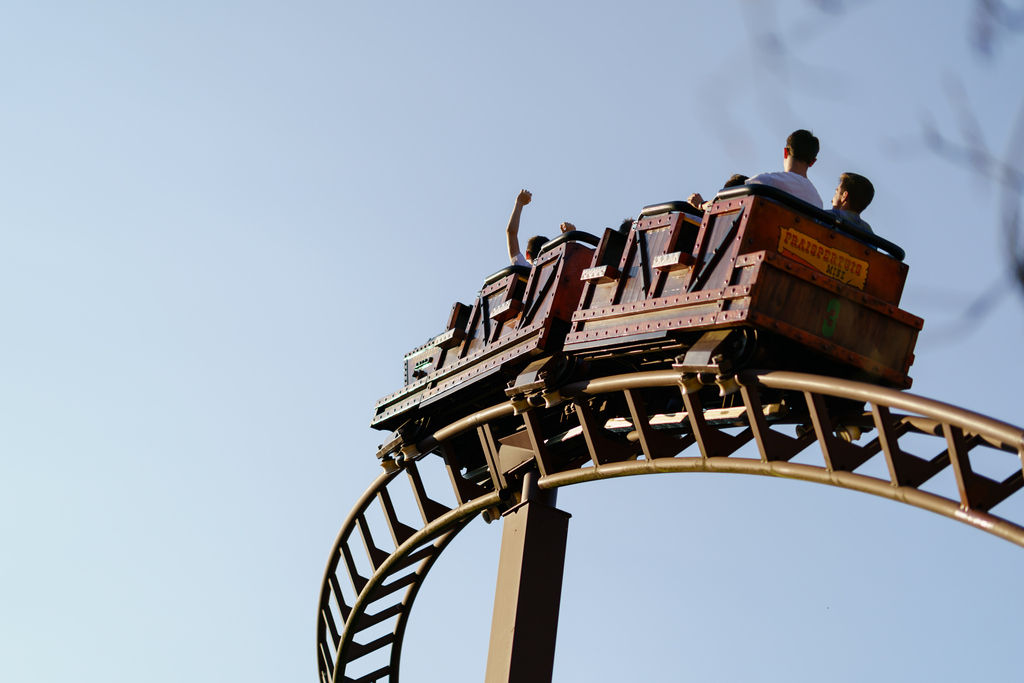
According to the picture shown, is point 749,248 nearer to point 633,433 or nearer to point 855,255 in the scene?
point 855,255

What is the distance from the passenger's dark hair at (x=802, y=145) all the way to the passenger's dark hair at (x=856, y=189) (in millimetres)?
252

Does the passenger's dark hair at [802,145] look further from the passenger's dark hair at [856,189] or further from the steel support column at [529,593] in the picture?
the steel support column at [529,593]

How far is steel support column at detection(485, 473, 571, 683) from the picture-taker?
7961mm

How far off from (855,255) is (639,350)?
144 centimetres

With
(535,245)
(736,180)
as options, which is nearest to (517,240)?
(535,245)

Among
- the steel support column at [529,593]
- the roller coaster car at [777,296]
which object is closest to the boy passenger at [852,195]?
the roller coaster car at [777,296]

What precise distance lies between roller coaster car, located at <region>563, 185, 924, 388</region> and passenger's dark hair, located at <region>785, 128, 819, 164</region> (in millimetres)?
549

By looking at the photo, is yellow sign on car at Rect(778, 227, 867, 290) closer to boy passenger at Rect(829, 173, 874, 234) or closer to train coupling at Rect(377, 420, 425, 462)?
boy passenger at Rect(829, 173, 874, 234)

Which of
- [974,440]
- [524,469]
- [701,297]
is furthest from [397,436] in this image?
[974,440]

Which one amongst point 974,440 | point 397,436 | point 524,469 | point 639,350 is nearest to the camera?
point 974,440

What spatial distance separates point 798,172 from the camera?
7121 millimetres

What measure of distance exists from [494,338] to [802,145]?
2870 millimetres

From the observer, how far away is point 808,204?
6.70 metres

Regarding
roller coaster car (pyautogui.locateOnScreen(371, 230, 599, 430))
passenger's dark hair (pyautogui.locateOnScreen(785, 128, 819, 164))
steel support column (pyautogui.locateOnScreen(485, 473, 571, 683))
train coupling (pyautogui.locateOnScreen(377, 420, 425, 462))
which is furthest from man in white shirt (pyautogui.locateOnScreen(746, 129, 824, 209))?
train coupling (pyautogui.locateOnScreen(377, 420, 425, 462))
